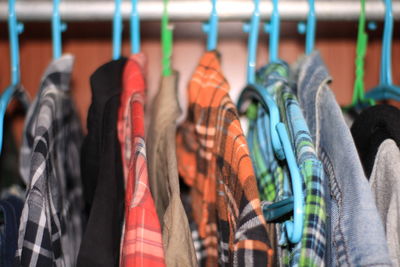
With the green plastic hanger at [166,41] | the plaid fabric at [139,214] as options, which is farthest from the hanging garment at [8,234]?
the green plastic hanger at [166,41]

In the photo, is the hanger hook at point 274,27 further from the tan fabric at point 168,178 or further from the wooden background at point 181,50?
the wooden background at point 181,50

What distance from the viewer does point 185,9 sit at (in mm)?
648

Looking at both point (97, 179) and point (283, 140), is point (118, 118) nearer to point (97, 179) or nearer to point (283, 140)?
point (97, 179)

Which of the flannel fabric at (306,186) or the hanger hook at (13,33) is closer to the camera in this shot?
the flannel fabric at (306,186)

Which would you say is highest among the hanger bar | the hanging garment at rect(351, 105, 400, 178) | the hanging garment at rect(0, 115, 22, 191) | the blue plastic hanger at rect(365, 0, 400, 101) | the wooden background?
the wooden background

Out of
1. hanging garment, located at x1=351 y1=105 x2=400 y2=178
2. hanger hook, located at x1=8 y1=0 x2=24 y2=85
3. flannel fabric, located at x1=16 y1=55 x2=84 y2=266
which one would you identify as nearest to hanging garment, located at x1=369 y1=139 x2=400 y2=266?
hanging garment, located at x1=351 y1=105 x2=400 y2=178

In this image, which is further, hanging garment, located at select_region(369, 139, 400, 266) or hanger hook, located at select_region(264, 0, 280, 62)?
hanger hook, located at select_region(264, 0, 280, 62)

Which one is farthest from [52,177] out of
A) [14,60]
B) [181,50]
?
[181,50]

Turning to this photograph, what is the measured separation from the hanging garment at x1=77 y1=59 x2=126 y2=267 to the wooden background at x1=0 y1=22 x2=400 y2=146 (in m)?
0.40

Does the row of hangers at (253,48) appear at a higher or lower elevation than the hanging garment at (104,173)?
higher

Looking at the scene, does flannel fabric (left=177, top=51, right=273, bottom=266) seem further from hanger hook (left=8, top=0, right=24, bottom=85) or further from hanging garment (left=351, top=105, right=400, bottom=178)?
hanger hook (left=8, top=0, right=24, bottom=85)

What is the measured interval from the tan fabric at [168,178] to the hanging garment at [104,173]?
2.2 inches

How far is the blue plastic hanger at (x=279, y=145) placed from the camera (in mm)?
470

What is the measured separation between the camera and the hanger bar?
0.65 m
